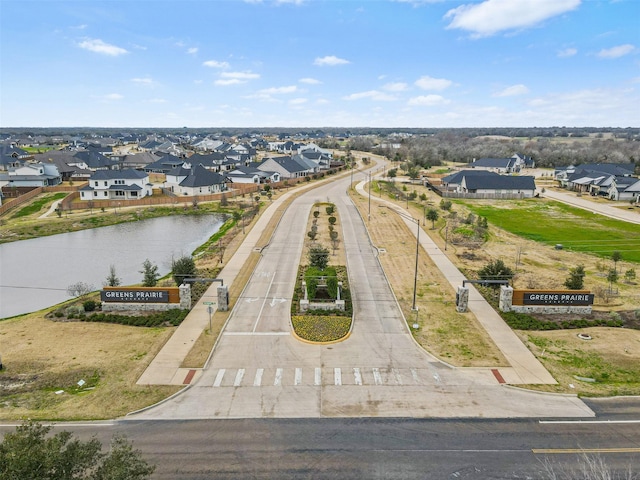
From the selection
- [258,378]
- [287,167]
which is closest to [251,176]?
[287,167]

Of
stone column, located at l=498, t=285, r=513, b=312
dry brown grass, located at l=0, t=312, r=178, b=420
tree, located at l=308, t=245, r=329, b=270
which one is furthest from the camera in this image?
tree, located at l=308, t=245, r=329, b=270

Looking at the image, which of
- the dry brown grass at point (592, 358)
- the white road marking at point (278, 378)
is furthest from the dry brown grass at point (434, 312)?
the white road marking at point (278, 378)

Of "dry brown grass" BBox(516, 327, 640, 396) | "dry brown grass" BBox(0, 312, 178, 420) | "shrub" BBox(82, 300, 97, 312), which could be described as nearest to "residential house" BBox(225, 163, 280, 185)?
"shrub" BBox(82, 300, 97, 312)

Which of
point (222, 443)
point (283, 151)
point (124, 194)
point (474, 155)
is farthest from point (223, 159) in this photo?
point (222, 443)

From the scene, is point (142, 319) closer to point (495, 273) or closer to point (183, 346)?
point (183, 346)

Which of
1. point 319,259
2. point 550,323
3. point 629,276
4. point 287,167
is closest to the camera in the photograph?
point 550,323

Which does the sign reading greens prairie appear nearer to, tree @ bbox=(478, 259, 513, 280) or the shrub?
tree @ bbox=(478, 259, 513, 280)
